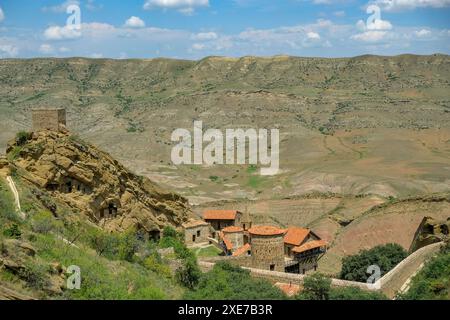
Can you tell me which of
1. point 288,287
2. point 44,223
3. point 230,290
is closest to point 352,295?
point 230,290

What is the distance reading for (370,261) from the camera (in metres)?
30.7

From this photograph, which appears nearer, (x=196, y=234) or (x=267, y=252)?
(x=267, y=252)

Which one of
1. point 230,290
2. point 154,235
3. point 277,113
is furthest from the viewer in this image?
point 277,113

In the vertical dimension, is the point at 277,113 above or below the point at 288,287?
above

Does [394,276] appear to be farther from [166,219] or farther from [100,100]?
[100,100]

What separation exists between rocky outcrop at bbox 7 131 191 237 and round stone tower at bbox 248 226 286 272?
6.41m

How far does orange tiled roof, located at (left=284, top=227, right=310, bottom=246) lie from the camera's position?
120 ft

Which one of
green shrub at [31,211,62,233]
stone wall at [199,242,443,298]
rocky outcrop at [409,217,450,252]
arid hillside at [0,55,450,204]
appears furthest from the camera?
arid hillside at [0,55,450,204]

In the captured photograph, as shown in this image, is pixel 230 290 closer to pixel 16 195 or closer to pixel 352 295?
pixel 352 295

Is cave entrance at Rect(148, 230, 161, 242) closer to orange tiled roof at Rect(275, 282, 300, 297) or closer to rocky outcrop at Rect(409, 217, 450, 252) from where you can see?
orange tiled roof at Rect(275, 282, 300, 297)

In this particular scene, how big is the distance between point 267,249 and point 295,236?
721 centimetres
